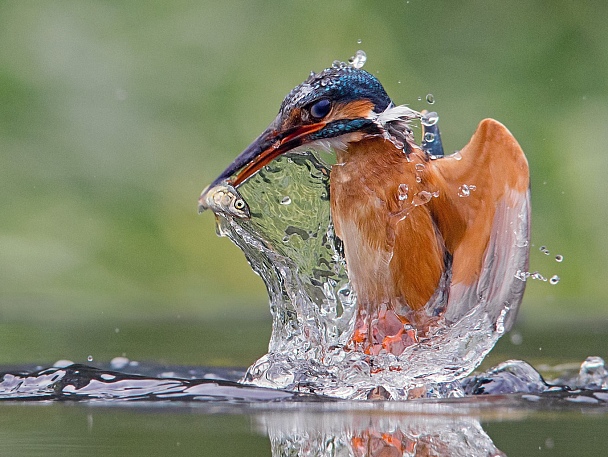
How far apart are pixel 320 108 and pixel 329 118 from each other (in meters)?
0.05

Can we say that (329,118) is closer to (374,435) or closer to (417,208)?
(417,208)

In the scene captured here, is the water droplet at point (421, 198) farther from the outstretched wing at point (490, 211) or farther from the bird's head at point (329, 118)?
the bird's head at point (329, 118)

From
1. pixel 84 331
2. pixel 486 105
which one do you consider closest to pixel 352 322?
pixel 84 331

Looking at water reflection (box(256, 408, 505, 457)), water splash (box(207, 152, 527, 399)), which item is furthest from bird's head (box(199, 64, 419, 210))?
water reflection (box(256, 408, 505, 457))

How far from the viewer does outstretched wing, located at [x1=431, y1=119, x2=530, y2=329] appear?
4.52 m

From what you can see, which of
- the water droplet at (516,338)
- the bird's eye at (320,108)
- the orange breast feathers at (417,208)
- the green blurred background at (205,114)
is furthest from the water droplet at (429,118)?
the green blurred background at (205,114)

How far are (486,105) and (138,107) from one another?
9.68 feet

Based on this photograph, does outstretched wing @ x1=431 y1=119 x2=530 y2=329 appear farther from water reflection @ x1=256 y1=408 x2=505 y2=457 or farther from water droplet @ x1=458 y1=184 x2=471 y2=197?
water reflection @ x1=256 y1=408 x2=505 y2=457

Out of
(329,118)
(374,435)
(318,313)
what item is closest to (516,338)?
(318,313)

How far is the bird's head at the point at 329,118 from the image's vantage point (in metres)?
4.44

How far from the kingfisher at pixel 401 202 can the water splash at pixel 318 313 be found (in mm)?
68

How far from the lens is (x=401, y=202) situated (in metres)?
4.50

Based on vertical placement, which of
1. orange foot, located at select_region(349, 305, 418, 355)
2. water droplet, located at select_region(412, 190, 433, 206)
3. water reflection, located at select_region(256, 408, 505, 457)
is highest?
water droplet, located at select_region(412, 190, 433, 206)

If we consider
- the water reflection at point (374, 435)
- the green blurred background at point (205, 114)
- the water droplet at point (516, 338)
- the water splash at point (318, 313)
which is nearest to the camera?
the water reflection at point (374, 435)
